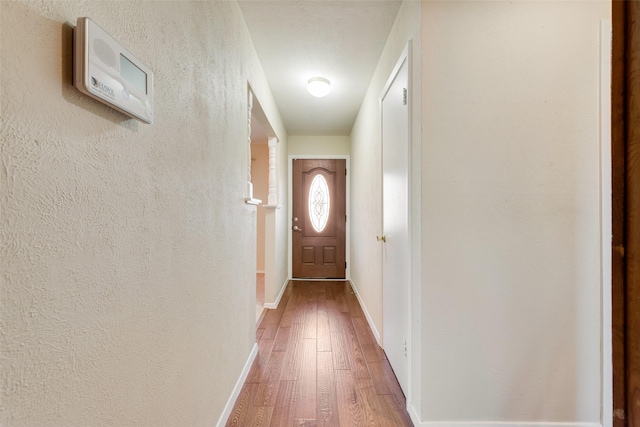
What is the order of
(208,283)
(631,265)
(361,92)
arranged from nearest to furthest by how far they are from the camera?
(631,265)
(208,283)
(361,92)

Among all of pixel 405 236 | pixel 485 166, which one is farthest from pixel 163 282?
pixel 485 166

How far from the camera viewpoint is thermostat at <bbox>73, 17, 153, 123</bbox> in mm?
562

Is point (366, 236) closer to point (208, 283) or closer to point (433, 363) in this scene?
point (433, 363)

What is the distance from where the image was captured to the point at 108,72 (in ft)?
2.04

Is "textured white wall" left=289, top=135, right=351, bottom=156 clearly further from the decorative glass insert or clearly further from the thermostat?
the thermostat

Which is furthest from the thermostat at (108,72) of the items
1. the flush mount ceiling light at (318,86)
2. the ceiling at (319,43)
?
the flush mount ceiling light at (318,86)

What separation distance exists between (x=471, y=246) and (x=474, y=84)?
779mm

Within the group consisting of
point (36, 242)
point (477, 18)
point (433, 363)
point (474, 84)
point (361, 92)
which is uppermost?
point (361, 92)

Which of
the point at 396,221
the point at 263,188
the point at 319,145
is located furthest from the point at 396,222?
the point at 263,188

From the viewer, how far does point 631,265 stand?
1.58 feet

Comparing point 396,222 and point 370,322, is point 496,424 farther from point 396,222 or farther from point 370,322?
point 370,322

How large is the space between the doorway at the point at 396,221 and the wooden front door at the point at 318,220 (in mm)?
2355

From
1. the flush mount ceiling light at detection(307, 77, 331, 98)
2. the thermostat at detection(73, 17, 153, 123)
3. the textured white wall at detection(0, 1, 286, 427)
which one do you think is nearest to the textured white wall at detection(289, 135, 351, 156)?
the flush mount ceiling light at detection(307, 77, 331, 98)

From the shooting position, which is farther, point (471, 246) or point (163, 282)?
point (471, 246)
